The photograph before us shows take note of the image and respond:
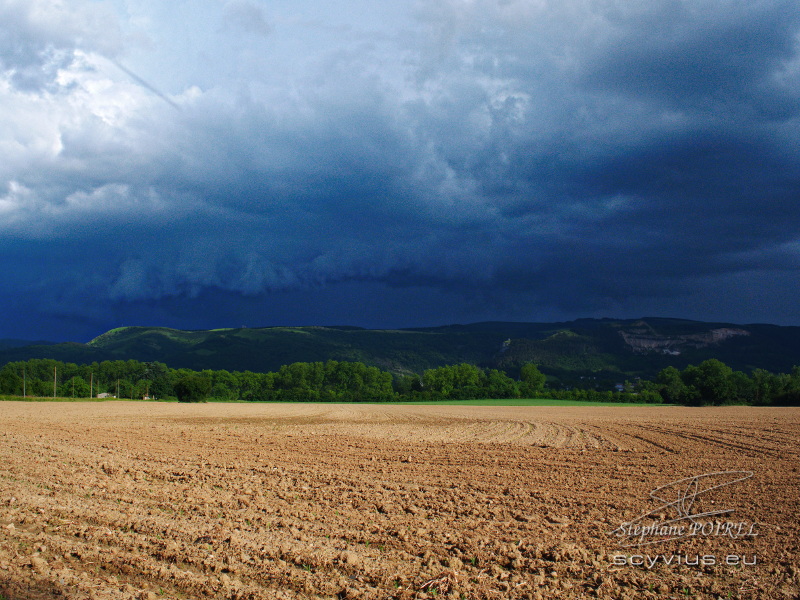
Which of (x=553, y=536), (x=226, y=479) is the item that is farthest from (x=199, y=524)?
(x=553, y=536)

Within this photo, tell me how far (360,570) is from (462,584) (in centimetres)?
162

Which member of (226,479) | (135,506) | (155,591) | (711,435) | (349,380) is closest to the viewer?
(155,591)

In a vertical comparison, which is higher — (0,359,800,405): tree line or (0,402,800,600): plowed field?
(0,402,800,600): plowed field

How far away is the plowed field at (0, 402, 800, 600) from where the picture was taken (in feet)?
25.8

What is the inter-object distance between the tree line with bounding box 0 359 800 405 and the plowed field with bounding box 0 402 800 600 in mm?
94292

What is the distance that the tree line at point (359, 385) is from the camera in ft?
351

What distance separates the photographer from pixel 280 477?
54.6ft

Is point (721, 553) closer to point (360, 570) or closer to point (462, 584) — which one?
point (462, 584)
